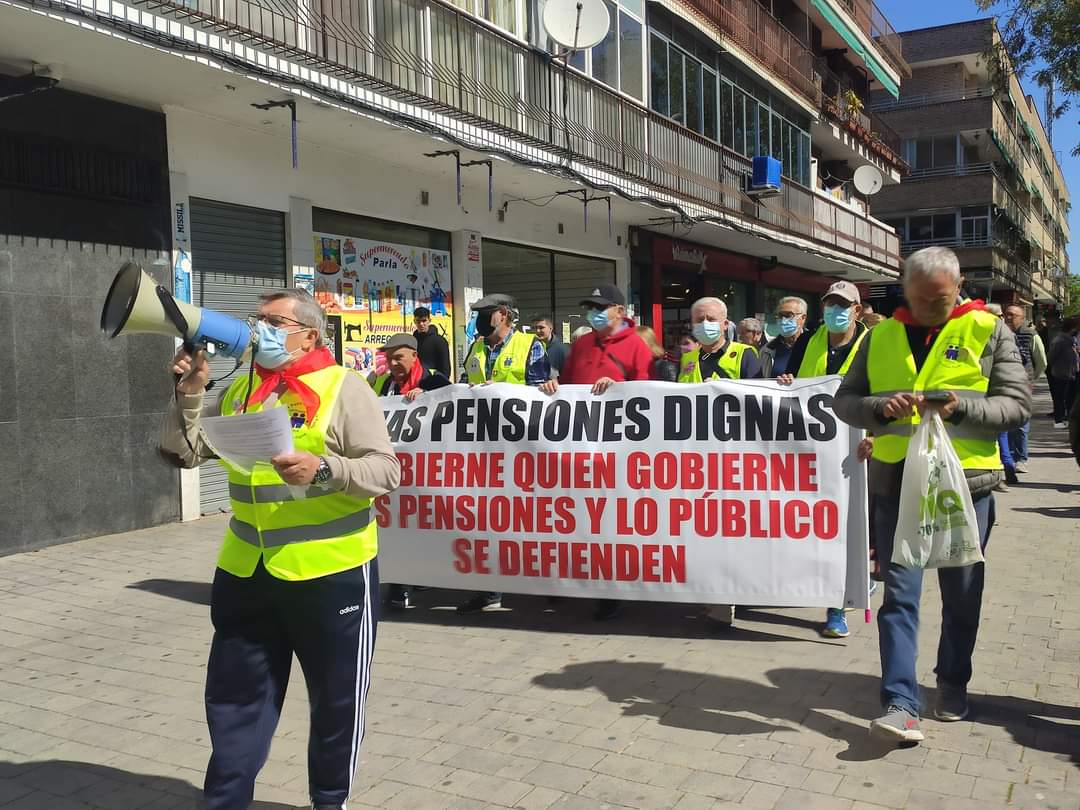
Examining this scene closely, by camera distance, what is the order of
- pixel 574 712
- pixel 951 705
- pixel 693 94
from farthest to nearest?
pixel 693 94 → pixel 574 712 → pixel 951 705

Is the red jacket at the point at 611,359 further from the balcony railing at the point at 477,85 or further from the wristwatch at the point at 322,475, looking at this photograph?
the balcony railing at the point at 477,85

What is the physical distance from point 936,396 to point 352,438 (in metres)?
2.19

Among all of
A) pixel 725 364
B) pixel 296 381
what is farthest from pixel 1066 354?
pixel 296 381

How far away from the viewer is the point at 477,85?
41.9ft

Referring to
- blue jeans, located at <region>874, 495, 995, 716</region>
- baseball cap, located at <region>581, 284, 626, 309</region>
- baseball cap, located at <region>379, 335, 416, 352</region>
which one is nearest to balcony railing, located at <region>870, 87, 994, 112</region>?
baseball cap, located at <region>581, 284, 626, 309</region>

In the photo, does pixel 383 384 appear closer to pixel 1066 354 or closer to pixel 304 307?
pixel 304 307

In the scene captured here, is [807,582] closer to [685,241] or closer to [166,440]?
[166,440]

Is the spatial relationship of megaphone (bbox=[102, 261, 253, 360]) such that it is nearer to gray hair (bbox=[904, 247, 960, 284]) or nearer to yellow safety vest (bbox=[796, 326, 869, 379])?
gray hair (bbox=[904, 247, 960, 284])

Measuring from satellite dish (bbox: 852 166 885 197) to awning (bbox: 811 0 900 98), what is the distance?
10.6ft

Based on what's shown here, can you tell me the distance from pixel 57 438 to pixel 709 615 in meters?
5.84

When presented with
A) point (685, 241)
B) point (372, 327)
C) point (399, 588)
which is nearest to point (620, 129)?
point (685, 241)

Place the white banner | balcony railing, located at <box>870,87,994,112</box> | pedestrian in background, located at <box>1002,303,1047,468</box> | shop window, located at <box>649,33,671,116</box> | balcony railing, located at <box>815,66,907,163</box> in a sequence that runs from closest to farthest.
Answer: the white banner
pedestrian in background, located at <box>1002,303,1047,468</box>
shop window, located at <box>649,33,671,116</box>
balcony railing, located at <box>815,66,907,163</box>
balcony railing, located at <box>870,87,994,112</box>

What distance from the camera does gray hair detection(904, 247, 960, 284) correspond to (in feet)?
12.3

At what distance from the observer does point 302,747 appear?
160 inches
